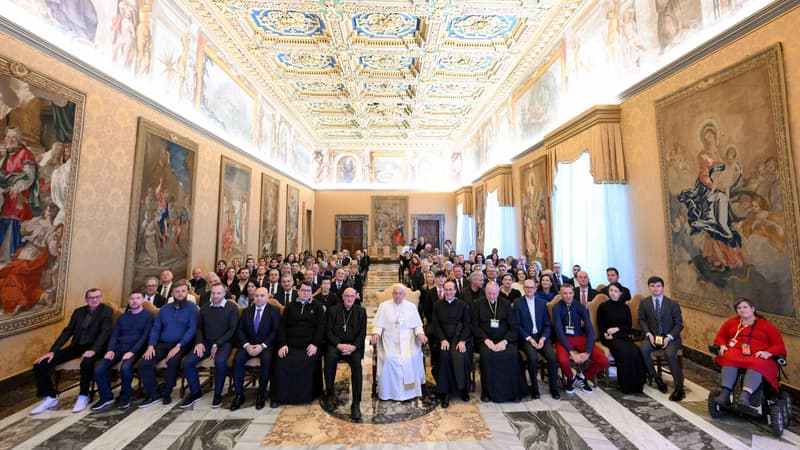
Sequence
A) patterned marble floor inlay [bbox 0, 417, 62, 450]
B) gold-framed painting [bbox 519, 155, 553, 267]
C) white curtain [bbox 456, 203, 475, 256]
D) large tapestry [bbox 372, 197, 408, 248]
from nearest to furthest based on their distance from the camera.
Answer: patterned marble floor inlay [bbox 0, 417, 62, 450] < gold-framed painting [bbox 519, 155, 553, 267] < white curtain [bbox 456, 203, 475, 256] < large tapestry [bbox 372, 197, 408, 248]

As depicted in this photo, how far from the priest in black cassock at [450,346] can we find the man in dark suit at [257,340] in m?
2.24

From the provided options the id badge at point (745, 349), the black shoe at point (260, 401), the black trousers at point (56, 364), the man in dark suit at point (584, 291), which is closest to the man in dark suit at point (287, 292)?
the black shoe at point (260, 401)

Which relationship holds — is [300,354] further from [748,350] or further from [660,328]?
[748,350]

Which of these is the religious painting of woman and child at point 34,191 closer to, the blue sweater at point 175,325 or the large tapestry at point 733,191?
the blue sweater at point 175,325

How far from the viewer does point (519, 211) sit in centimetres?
1076

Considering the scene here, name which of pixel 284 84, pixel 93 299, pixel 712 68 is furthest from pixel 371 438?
pixel 284 84

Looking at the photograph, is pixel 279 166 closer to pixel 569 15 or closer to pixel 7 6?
pixel 7 6

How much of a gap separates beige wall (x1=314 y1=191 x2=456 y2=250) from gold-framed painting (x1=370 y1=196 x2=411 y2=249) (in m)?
0.25

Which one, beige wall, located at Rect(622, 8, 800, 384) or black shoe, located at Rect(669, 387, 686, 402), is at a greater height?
beige wall, located at Rect(622, 8, 800, 384)

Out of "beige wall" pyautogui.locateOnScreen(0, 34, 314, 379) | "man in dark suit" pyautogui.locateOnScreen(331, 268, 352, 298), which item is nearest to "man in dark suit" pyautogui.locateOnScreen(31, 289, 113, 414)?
"beige wall" pyautogui.locateOnScreen(0, 34, 314, 379)

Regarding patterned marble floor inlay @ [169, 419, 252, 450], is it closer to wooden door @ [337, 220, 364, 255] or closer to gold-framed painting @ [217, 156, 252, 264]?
gold-framed painting @ [217, 156, 252, 264]

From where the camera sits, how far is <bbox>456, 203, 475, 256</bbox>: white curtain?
16922mm

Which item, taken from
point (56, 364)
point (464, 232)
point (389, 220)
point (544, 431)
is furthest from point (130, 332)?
point (389, 220)

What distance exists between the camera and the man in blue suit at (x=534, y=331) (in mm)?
4332
